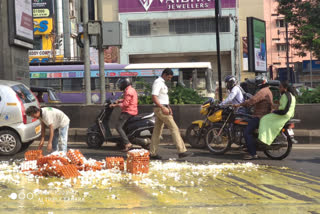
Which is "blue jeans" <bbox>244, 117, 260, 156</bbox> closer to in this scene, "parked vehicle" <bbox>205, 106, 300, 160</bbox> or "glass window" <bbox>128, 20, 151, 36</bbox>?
"parked vehicle" <bbox>205, 106, 300, 160</bbox>

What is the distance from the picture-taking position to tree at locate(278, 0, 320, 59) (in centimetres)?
2573

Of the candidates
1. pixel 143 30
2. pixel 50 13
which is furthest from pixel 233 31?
pixel 50 13

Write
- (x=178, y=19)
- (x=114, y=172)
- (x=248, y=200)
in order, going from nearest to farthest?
(x=248, y=200)
(x=114, y=172)
(x=178, y=19)

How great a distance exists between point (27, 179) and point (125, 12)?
4106cm

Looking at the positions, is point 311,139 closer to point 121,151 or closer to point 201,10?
point 121,151

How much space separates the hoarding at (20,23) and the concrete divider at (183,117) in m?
3.62

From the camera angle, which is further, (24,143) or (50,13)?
(50,13)

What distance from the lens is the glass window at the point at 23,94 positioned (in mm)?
9133

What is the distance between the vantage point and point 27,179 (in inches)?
253

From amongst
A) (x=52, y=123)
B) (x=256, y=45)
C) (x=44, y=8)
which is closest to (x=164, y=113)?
(x=52, y=123)

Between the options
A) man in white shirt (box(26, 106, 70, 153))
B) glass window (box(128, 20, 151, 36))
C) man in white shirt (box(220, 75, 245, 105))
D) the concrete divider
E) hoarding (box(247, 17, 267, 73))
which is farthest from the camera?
glass window (box(128, 20, 151, 36))

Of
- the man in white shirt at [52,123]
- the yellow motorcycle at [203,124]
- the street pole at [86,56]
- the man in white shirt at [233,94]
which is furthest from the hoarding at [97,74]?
the man in white shirt at [52,123]

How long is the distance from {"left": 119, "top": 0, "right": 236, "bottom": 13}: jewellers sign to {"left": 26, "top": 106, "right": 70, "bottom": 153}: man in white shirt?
39379mm

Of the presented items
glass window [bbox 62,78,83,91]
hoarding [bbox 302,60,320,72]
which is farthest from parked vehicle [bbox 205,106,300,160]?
hoarding [bbox 302,60,320,72]
